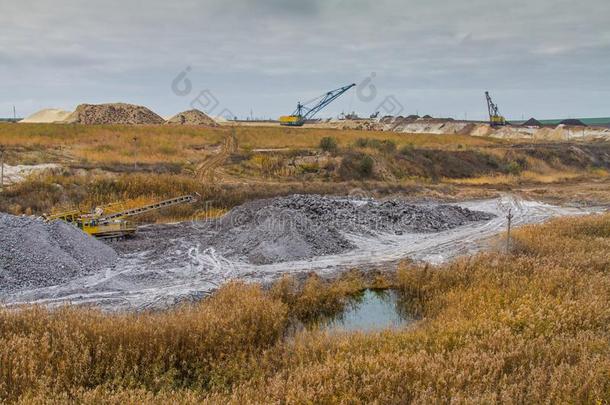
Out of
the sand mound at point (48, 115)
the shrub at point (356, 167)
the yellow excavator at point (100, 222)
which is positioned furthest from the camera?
the sand mound at point (48, 115)

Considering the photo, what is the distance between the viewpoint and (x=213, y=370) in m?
6.84

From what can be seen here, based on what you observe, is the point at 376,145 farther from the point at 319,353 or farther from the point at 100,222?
the point at 319,353

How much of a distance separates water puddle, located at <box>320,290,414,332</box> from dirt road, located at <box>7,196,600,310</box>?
171cm

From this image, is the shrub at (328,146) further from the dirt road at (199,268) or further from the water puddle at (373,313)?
the water puddle at (373,313)

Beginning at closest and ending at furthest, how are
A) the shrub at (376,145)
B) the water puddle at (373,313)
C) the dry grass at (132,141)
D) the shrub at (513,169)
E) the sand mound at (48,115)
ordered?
the water puddle at (373,313)
the dry grass at (132,141)
the shrub at (513,169)
the shrub at (376,145)
the sand mound at (48,115)

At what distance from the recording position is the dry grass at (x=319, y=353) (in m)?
5.65

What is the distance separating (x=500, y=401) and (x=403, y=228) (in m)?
13.4

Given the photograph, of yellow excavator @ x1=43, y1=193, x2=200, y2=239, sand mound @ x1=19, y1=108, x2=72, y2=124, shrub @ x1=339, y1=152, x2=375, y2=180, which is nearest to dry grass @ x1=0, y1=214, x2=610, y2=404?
yellow excavator @ x1=43, y1=193, x2=200, y2=239

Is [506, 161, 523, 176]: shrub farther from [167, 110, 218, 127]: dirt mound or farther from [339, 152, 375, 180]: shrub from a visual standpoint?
[167, 110, 218, 127]: dirt mound

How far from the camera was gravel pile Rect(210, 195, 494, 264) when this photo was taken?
49.4 ft

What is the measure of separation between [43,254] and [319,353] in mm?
8741

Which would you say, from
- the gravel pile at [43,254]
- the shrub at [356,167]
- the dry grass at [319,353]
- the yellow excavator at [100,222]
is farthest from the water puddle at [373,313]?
the shrub at [356,167]

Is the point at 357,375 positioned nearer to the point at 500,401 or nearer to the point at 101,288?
the point at 500,401

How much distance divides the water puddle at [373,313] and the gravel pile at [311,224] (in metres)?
3.18
